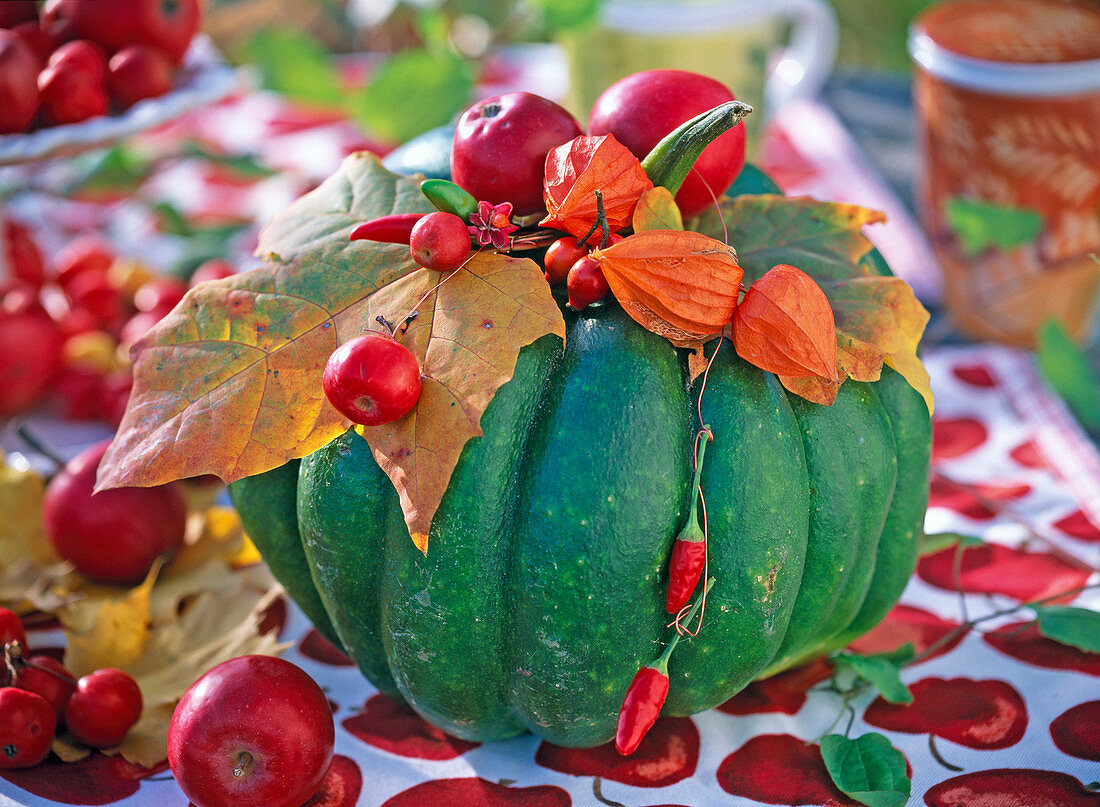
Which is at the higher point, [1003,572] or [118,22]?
[118,22]

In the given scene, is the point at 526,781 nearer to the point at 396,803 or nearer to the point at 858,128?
the point at 396,803

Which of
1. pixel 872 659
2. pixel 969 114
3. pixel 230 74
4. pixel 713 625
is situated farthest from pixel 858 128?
pixel 713 625

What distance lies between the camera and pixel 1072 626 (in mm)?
999

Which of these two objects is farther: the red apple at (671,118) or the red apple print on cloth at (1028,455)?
the red apple print on cloth at (1028,455)

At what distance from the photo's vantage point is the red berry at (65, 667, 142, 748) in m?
0.89

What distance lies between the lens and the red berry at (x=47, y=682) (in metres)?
0.90

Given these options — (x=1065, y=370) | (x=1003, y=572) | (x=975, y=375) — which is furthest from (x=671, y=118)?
(x=975, y=375)

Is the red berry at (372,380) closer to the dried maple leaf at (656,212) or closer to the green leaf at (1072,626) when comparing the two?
the dried maple leaf at (656,212)

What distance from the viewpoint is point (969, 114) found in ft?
5.16

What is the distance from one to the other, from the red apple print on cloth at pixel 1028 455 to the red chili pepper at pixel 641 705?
32.7 inches

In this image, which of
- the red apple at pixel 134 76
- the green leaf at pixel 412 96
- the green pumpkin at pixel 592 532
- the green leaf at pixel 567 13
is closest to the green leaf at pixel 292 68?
the green leaf at pixel 412 96

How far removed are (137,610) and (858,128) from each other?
204 centimetres

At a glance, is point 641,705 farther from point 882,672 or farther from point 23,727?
point 23,727

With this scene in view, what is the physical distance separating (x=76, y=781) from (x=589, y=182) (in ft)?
2.24
